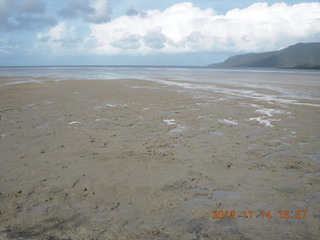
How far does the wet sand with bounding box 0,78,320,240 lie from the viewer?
4.42 metres

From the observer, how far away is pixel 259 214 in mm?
4840

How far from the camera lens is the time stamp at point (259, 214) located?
4.75m

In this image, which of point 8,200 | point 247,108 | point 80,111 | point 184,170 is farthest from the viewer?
point 247,108

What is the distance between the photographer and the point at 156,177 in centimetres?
646

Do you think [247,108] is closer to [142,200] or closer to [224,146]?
[224,146]

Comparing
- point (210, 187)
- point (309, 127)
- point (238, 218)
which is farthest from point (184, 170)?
point (309, 127)

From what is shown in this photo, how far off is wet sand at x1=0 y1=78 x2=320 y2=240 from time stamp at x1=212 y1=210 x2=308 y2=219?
0.05 metres

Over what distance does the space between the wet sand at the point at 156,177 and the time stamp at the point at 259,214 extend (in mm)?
46

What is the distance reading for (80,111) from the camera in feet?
49.7

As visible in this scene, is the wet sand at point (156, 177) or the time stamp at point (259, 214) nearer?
the wet sand at point (156, 177)

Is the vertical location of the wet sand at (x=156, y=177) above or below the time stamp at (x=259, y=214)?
above

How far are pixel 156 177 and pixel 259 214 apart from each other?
252cm

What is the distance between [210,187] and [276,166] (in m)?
2.39

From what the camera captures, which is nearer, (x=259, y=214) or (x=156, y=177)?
(x=259, y=214)
